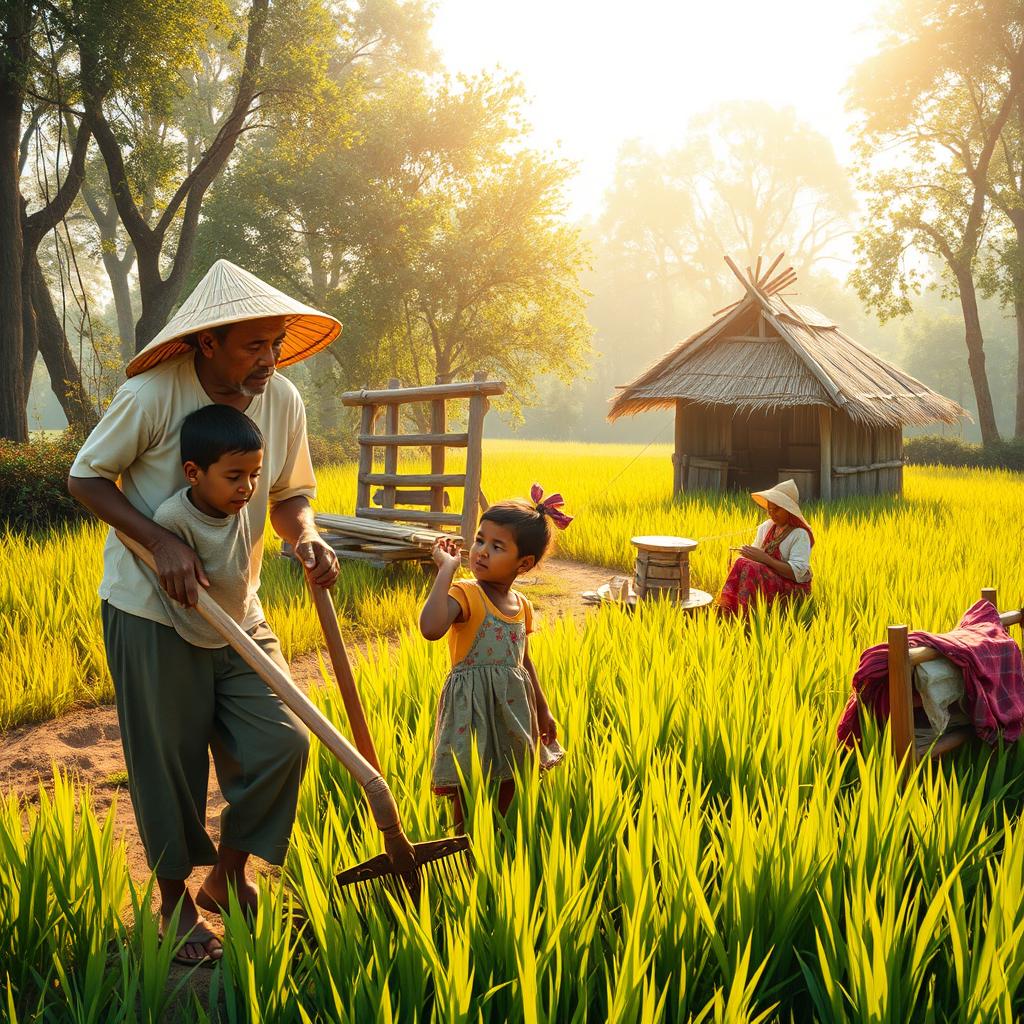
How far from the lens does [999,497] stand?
1191cm

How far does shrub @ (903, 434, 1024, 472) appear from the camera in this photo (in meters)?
19.3

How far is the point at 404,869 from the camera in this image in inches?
83.2

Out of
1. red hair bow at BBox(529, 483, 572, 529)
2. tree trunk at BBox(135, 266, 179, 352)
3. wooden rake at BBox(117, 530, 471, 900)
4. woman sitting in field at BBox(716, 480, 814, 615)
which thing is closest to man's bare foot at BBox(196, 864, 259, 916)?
wooden rake at BBox(117, 530, 471, 900)

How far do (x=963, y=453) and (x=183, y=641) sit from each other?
68.9 ft

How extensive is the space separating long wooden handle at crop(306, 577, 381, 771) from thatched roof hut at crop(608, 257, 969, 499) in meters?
9.73

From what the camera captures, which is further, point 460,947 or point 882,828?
point 882,828

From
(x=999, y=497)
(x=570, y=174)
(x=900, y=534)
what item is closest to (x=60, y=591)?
(x=900, y=534)

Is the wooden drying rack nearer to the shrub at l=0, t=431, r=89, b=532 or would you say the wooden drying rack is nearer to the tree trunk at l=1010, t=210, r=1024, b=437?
the shrub at l=0, t=431, r=89, b=532

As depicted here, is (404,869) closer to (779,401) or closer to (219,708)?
(219,708)

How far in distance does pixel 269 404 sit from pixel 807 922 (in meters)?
1.86

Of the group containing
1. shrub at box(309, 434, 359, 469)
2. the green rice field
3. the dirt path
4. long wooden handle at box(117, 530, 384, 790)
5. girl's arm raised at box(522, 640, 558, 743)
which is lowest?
the dirt path

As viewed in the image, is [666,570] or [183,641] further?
[666,570]

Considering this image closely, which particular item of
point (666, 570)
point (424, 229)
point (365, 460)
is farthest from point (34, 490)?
point (424, 229)

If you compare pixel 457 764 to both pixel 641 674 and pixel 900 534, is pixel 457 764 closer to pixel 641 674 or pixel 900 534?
pixel 641 674
